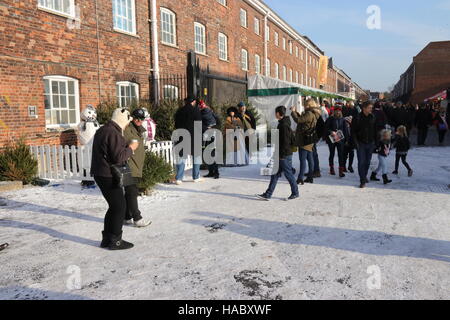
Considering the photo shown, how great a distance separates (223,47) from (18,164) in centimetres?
1394

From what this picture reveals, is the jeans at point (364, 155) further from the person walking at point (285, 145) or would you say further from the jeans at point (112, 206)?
the jeans at point (112, 206)

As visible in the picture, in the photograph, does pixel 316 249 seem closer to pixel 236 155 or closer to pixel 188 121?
pixel 188 121

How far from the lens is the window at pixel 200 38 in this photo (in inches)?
663

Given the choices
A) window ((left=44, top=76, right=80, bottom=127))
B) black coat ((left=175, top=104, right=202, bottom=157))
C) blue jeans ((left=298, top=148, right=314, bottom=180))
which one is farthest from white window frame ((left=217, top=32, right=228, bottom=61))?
blue jeans ((left=298, top=148, right=314, bottom=180))

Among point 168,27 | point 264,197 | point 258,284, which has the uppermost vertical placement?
point 168,27

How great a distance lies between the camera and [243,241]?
4.73 meters

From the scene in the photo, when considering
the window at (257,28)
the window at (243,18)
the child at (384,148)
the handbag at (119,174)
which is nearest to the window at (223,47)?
the window at (243,18)

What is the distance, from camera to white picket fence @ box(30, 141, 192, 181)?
8.43m

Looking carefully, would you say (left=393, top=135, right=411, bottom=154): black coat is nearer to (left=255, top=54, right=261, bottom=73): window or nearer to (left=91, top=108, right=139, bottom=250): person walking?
(left=91, top=108, right=139, bottom=250): person walking

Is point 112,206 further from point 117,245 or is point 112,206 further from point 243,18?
point 243,18

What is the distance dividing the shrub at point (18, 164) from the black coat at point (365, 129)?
23.9ft

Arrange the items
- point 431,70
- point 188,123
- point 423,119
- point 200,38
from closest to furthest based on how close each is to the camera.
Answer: point 188,123
point 423,119
point 200,38
point 431,70

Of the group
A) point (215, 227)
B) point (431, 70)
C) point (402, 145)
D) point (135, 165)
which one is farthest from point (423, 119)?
point (431, 70)

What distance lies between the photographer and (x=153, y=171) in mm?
7277
